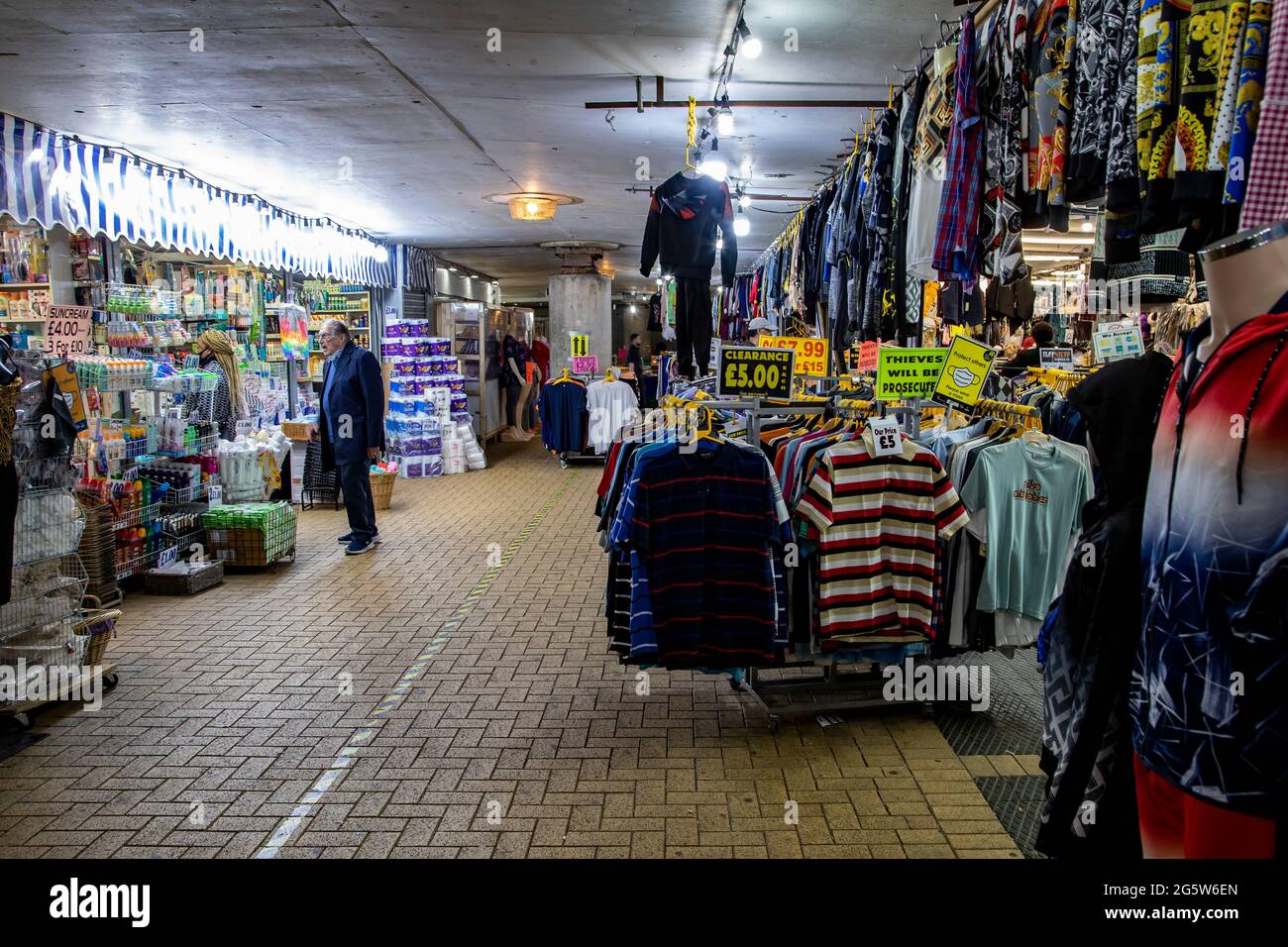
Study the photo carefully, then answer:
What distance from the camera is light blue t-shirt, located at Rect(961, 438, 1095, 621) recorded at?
12.6 ft

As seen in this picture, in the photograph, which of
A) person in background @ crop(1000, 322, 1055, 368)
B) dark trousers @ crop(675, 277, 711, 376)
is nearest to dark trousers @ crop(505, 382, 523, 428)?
dark trousers @ crop(675, 277, 711, 376)

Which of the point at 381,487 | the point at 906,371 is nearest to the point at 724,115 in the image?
the point at 906,371

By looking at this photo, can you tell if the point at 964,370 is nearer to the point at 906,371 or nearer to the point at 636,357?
the point at 906,371

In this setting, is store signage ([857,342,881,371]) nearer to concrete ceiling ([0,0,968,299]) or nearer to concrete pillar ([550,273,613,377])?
concrete ceiling ([0,0,968,299])

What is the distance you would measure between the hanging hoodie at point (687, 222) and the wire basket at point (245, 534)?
3.75 meters

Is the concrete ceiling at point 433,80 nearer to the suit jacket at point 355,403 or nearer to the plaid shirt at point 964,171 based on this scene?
the plaid shirt at point 964,171

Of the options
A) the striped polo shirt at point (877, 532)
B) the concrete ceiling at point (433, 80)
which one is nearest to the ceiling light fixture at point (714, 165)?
the concrete ceiling at point (433, 80)

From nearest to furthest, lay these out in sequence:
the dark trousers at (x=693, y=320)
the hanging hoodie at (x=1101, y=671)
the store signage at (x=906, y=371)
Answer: the hanging hoodie at (x=1101, y=671) → the store signage at (x=906, y=371) → the dark trousers at (x=693, y=320)

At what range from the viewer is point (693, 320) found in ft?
24.2

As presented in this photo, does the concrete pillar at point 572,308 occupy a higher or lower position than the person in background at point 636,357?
higher

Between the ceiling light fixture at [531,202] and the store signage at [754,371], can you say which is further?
the ceiling light fixture at [531,202]

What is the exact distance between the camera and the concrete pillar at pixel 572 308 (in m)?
16.2

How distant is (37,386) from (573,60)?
3562 mm
